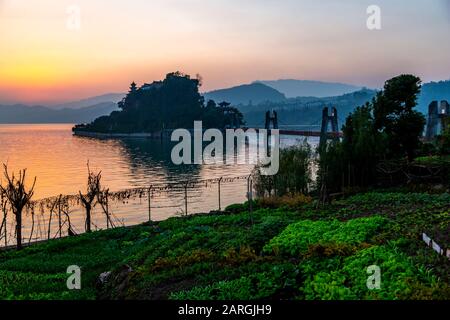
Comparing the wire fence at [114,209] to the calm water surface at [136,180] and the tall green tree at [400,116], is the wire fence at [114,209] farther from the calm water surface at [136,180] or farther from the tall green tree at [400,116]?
the tall green tree at [400,116]

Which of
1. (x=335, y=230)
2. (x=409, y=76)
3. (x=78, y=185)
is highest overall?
(x=409, y=76)

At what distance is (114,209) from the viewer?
3728cm

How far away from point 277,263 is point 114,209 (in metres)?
28.9

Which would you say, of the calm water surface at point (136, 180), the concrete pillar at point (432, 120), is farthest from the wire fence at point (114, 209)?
the concrete pillar at point (432, 120)

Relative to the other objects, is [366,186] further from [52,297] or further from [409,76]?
[52,297]

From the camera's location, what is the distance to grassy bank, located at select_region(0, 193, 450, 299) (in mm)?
8625

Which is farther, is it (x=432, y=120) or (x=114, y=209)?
(x=432, y=120)

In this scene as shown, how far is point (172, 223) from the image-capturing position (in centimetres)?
2214

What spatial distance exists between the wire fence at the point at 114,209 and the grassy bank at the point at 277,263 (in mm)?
10323

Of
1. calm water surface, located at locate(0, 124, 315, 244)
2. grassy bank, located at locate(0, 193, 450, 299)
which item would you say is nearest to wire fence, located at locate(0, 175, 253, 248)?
calm water surface, located at locate(0, 124, 315, 244)

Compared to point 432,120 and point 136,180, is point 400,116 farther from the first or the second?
point 136,180

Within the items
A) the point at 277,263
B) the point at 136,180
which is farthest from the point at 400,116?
the point at 136,180
